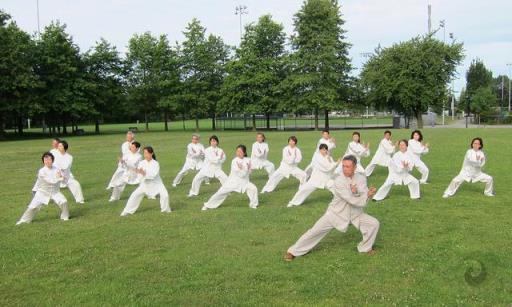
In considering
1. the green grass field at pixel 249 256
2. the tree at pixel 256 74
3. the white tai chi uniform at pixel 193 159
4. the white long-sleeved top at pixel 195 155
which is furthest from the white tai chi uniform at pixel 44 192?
the tree at pixel 256 74

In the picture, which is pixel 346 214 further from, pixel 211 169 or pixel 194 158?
pixel 194 158

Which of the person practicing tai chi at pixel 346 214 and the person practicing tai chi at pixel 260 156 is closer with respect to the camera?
the person practicing tai chi at pixel 346 214

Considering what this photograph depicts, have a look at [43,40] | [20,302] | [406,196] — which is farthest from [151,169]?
[43,40]

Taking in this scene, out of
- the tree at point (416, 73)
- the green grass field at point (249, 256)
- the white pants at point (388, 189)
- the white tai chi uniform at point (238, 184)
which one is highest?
the tree at point (416, 73)

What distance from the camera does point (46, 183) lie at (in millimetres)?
9484

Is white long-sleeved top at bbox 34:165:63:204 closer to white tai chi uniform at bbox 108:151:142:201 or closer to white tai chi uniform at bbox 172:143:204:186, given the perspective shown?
white tai chi uniform at bbox 108:151:142:201

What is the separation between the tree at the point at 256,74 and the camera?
48094mm

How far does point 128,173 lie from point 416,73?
40.4 metres

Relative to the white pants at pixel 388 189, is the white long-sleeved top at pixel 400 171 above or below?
above

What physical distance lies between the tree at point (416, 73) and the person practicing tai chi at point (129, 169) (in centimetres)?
3888

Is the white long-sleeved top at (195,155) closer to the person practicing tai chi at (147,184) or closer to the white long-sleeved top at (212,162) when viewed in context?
the white long-sleeved top at (212,162)

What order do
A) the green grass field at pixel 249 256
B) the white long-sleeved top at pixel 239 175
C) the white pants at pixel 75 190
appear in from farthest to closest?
the white pants at pixel 75 190 → the white long-sleeved top at pixel 239 175 → the green grass field at pixel 249 256

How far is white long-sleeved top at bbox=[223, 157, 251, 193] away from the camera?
10.4 meters

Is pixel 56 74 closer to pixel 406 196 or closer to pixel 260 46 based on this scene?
pixel 260 46
